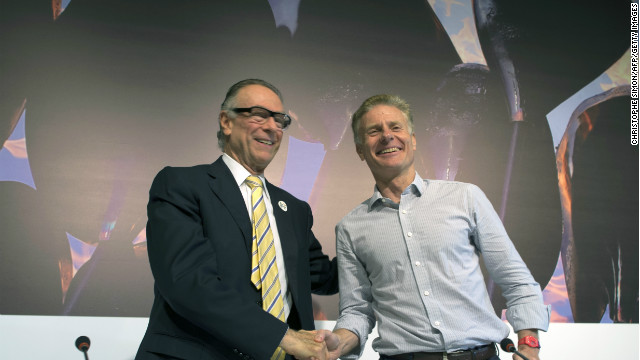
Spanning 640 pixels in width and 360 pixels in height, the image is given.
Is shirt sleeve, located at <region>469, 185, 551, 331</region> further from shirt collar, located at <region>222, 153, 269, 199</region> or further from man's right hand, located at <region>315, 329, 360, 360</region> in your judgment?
shirt collar, located at <region>222, 153, 269, 199</region>

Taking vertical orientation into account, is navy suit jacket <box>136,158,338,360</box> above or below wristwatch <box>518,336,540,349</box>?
above

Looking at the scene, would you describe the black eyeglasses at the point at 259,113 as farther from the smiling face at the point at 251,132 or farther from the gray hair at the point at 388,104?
the gray hair at the point at 388,104

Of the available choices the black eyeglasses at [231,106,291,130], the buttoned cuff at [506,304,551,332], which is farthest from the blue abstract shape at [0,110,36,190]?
the buttoned cuff at [506,304,551,332]

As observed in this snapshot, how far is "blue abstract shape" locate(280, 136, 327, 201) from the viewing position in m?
2.85

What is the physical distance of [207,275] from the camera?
1583 mm

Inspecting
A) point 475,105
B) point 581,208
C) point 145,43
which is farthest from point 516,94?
point 145,43

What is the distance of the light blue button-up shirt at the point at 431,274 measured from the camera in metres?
1.77

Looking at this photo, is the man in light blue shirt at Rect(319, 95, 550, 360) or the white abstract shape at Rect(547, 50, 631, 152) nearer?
the man in light blue shirt at Rect(319, 95, 550, 360)

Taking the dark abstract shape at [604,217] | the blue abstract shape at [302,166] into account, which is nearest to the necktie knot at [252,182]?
the blue abstract shape at [302,166]

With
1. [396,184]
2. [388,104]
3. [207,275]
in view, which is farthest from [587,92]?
[207,275]

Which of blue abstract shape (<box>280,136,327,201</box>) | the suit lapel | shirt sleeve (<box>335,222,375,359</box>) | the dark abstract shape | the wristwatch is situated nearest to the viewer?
the wristwatch

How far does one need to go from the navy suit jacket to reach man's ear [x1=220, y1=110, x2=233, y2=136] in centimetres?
23

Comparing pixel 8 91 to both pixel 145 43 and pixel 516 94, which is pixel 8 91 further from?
pixel 516 94

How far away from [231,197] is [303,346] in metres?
0.64
